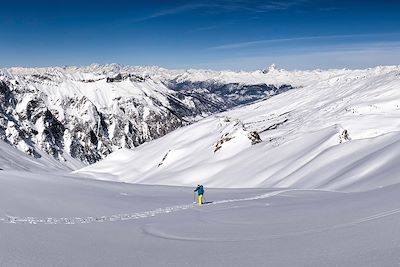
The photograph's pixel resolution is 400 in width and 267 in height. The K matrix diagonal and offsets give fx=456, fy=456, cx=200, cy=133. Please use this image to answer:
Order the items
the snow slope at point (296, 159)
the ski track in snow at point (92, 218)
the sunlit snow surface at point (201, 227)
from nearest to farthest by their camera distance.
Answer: the sunlit snow surface at point (201, 227) < the ski track in snow at point (92, 218) < the snow slope at point (296, 159)

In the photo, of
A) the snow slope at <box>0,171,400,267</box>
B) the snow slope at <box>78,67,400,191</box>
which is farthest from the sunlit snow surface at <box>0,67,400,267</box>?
the snow slope at <box>78,67,400,191</box>

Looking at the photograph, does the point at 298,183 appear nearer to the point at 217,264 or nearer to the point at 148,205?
the point at 148,205

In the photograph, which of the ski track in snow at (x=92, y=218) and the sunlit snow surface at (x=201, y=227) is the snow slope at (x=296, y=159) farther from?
the ski track in snow at (x=92, y=218)

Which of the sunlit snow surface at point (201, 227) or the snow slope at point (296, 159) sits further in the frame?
the snow slope at point (296, 159)

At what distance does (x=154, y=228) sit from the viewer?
40.8ft

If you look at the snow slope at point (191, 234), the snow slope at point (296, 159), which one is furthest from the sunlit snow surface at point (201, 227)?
the snow slope at point (296, 159)

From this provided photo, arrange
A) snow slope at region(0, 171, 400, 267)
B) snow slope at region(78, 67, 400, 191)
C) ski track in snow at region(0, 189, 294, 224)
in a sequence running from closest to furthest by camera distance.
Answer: snow slope at region(0, 171, 400, 267) < ski track in snow at region(0, 189, 294, 224) < snow slope at region(78, 67, 400, 191)

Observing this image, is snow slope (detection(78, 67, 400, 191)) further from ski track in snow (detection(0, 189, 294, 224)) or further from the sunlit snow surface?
ski track in snow (detection(0, 189, 294, 224))

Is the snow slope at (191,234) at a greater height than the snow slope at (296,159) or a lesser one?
lesser

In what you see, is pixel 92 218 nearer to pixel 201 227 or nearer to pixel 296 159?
pixel 201 227

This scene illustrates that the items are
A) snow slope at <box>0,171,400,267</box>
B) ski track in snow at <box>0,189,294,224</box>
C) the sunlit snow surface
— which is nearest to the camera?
snow slope at <box>0,171,400,267</box>

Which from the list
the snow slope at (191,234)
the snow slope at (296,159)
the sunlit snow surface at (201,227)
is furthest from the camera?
the snow slope at (296,159)

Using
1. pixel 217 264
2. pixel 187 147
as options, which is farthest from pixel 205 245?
pixel 187 147

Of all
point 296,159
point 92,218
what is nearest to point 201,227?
point 92,218
